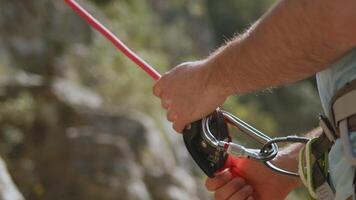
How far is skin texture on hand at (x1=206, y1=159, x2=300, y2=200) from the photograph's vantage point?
8.07ft

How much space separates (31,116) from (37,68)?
13.3 feet

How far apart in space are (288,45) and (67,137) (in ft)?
26.4

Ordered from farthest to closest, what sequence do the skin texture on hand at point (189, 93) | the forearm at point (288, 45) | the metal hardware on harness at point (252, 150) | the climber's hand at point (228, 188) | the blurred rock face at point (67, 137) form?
the blurred rock face at point (67, 137)
the climber's hand at point (228, 188)
the metal hardware on harness at point (252, 150)
the skin texture on hand at point (189, 93)
the forearm at point (288, 45)

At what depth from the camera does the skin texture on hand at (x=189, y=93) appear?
86.5 inches

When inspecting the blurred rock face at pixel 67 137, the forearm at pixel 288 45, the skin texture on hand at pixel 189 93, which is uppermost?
the blurred rock face at pixel 67 137

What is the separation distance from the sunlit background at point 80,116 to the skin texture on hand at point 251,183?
3.56 feet

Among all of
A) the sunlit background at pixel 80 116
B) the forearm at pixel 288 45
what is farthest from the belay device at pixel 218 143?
the sunlit background at pixel 80 116

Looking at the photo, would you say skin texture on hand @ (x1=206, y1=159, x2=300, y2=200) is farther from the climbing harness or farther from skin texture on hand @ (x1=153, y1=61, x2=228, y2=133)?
skin texture on hand @ (x1=153, y1=61, x2=228, y2=133)

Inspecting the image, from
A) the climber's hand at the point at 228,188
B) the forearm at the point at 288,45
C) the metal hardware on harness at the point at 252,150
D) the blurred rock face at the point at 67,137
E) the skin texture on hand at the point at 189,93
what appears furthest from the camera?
the blurred rock face at the point at 67,137

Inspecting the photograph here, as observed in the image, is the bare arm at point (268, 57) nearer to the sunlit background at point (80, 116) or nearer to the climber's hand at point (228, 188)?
the climber's hand at point (228, 188)

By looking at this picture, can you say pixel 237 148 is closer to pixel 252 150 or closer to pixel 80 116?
pixel 252 150

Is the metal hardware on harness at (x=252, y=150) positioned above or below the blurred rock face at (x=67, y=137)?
below

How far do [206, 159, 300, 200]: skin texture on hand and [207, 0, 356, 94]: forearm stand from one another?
1.32 ft

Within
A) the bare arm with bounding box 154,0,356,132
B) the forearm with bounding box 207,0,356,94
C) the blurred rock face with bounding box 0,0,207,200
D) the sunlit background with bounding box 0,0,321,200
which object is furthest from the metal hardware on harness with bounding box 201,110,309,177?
the blurred rock face with bounding box 0,0,207,200
